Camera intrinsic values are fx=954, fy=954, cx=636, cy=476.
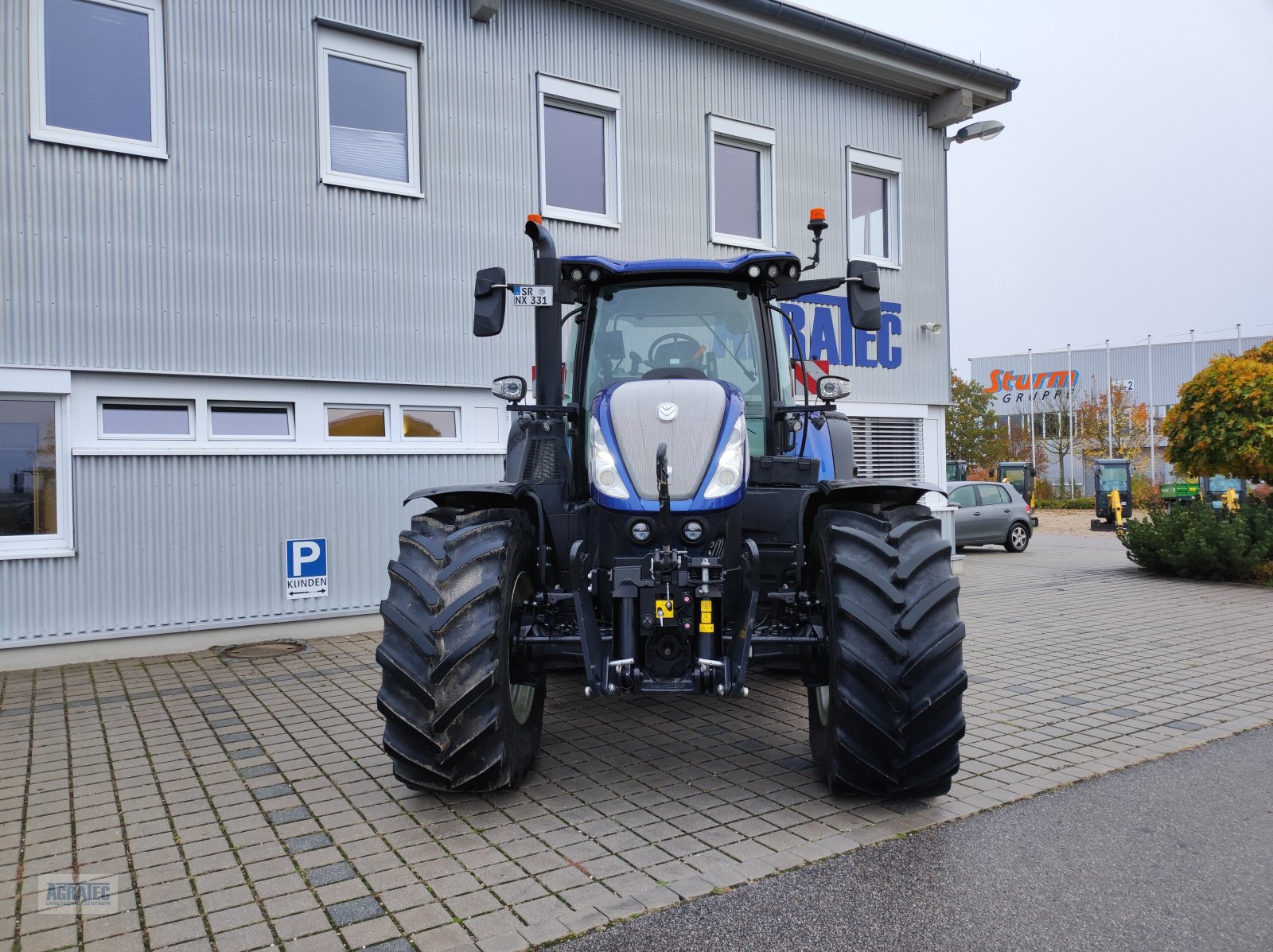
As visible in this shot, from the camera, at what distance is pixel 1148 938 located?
10.1 ft

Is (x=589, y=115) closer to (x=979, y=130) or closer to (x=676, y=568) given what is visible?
(x=979, y=130)

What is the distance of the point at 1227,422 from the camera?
12539mm

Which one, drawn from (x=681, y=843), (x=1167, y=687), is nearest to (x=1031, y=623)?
(x=1167, y=687)

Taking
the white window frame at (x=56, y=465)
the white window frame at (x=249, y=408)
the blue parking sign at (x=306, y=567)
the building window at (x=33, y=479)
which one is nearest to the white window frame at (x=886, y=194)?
the white window frame at (x=249, y=408)

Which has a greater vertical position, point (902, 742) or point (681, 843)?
point (902, 742)

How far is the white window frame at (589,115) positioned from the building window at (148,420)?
407 cm

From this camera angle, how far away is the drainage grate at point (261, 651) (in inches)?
309

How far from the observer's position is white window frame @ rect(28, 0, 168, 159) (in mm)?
7367

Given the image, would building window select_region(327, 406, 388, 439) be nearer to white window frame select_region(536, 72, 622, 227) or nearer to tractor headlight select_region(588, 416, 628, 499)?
white window frame select_region(536, 72, 622, 227)

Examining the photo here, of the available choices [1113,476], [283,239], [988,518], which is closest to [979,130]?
[988,518]

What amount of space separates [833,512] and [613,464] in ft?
3.47

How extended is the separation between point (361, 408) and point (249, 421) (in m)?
1.02

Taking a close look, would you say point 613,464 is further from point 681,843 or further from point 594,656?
point 681,843

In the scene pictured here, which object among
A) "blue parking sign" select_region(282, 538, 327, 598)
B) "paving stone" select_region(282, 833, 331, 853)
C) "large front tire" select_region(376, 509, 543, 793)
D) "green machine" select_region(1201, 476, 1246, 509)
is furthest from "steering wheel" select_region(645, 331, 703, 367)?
"green machine" select_region(1201, 476, 1246, 509)
